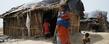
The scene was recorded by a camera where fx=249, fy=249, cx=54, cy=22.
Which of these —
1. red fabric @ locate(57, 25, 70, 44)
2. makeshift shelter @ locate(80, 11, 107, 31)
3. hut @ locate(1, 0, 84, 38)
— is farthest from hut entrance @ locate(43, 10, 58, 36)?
red fabric @ locate(57, 25, 70, 44)

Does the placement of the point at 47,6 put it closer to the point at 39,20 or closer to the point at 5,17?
the point at 39,20

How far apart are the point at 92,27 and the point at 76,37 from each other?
421 inches

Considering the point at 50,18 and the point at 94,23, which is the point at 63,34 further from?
the point at 94,23

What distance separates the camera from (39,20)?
17.2 metres

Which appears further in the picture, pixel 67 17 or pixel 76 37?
pixel 76 37

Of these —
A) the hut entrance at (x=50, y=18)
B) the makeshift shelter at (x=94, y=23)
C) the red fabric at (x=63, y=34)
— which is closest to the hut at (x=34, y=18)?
the hut entrance at (x=50, y=18)

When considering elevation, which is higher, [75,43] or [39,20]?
[39,20]

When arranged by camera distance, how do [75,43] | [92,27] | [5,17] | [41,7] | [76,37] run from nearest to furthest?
[75,43]
[76,37]
[41,7]
[5,17]
[92,27]

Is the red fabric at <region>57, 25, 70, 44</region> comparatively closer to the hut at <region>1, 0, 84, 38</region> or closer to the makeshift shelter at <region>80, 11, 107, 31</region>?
the hut at <region>1, 0, 84, 38</region>

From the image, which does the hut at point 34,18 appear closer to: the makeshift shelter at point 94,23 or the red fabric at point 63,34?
the makeshift shelter at point 94,23

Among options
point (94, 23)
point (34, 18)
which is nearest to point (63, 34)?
point (34, 18)

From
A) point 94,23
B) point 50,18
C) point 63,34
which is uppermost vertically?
point 50,18

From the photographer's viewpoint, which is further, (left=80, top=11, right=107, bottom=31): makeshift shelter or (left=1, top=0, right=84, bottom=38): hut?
(left=80, top=11, right=107, bottom=31): makeshift shelter

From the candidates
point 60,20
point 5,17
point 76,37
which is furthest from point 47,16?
point 60,20
